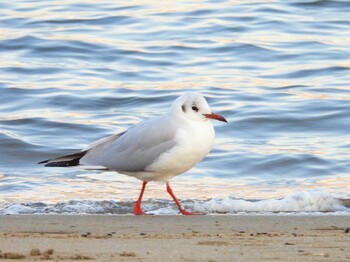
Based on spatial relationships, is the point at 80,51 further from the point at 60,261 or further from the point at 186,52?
the point at 60,261

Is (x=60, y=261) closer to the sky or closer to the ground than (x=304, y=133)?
closer to the sky

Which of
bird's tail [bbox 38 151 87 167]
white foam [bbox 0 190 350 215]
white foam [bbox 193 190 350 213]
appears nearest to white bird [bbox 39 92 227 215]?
bird's tail [bbox 38 151 87 167]

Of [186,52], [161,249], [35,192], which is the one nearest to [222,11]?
[186,52]

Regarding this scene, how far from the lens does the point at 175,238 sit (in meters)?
6.01

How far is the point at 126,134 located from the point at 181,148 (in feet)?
2.09

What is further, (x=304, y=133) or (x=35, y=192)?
(x=304, y=133)

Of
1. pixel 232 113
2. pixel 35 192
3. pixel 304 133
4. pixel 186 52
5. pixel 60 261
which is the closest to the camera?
pixel 60 261

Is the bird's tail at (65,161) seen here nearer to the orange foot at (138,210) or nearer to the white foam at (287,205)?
the orange foot at (138,210)

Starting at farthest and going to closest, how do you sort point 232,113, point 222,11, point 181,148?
point 222,11
point 232,113
point 181,148

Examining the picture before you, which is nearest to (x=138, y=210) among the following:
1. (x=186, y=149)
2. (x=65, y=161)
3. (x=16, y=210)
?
(x=186, y=149)

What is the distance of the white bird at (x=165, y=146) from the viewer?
308 inches

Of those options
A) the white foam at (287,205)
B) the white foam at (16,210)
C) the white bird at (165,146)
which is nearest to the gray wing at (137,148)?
the white bird at (165,146)

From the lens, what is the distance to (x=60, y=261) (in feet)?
16.3

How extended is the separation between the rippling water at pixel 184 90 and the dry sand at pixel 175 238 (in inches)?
48.0
